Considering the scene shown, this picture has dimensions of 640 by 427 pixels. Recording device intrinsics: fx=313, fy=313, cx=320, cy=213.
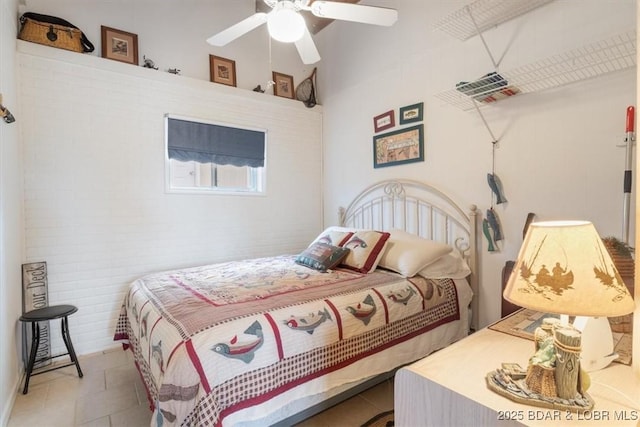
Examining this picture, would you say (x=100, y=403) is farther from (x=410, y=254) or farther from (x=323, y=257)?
(x=410, y=254)

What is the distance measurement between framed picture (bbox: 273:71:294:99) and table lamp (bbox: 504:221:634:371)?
3.29 m

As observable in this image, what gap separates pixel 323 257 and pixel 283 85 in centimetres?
225

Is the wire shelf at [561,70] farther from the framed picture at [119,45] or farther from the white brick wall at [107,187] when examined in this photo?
the framed picture at [119,45]

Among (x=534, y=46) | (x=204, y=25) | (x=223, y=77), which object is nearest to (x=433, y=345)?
(x=534, y=46)

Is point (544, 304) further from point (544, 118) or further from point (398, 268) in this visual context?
point (544, 118)

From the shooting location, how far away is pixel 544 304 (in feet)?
2.70

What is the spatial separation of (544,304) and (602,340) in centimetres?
37

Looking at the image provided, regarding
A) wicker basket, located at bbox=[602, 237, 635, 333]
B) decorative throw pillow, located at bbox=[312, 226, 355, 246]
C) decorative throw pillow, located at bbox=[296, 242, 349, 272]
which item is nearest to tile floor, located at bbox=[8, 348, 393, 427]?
decorative throw pillow, located at bbox=[296, 242, 349, 272]

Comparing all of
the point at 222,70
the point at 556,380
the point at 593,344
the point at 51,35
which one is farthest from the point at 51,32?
the point at 593,344

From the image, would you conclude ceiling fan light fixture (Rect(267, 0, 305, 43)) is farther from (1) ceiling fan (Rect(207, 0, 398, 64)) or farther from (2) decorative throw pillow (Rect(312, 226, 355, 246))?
(2) decorative throw pillow (Rect(312, 226, 355, 246))

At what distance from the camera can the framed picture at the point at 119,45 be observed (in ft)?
8.89

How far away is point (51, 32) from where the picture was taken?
242 centimetres

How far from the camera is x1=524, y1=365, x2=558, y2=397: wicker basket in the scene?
32.0 inches

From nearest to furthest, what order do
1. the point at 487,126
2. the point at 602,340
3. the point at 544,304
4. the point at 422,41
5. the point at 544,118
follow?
the point at 544,304, the point at 602,340, the point at 544,118, the point at 487,126, the point at 422,41
